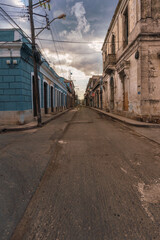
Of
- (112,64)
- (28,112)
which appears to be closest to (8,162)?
(28,112)

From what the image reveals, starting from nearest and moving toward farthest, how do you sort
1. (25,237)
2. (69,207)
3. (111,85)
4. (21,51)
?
(25,237), (69,207), (21,51), (111,85)

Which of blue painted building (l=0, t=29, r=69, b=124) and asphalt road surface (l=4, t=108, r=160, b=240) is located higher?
blue painted building (l=0, t=29, r=69, b=124)

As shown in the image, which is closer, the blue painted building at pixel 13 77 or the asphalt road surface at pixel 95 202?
the asphalt road surface at pixel 95 202

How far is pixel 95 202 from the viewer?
1.88m

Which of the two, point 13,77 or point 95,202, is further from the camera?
point 13,77

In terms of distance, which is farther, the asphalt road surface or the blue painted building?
the blue painted building

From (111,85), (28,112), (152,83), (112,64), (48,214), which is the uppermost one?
(112,64)

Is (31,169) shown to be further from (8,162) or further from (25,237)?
(25,237)

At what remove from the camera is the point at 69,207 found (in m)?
1.79

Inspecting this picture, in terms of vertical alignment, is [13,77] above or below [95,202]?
above

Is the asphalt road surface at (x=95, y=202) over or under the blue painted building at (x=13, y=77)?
under

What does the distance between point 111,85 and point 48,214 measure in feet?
63.4

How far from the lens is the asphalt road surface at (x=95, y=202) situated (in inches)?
55.9

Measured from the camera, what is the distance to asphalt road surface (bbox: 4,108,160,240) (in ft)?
4.66
